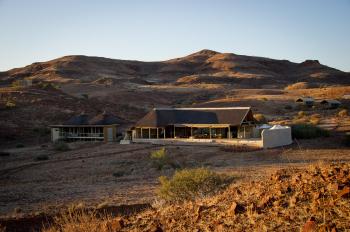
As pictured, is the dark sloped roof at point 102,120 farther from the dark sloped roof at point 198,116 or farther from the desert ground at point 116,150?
the dark sloped roof at point 198,116

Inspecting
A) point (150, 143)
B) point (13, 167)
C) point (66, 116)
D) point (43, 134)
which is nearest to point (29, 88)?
point (66, 116)

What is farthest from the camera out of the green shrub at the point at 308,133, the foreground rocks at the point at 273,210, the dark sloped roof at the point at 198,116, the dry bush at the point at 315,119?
the dry bush at the point at 315,119

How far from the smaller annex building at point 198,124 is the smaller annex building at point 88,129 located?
2833 mm

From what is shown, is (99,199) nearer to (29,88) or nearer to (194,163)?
(194,163)

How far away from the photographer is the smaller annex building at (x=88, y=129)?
4081 centimetres

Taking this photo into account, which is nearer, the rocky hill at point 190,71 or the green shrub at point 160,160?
the green shrub at point 160,160

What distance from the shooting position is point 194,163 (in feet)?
86.4

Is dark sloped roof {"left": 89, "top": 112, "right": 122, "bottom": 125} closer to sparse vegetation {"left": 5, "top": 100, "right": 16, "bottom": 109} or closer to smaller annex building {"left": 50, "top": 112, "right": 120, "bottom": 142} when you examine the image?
smaller annex building {"left": 50, "top": 112, "right": 120, "bottom": 142}

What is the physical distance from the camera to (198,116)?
37.9m

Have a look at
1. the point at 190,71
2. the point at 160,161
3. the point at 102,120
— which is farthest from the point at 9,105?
the point at 190,71

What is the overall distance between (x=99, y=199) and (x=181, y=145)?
18.5 meters

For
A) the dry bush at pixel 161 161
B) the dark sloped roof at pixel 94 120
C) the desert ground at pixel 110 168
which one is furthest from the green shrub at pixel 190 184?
the dark sloped roof at pixel 94 120

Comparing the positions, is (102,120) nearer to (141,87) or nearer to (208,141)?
(208,141)

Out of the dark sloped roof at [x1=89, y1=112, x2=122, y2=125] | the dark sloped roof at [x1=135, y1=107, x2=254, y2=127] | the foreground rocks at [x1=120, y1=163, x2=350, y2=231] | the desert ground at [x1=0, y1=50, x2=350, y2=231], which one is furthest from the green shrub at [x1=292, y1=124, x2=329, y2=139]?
the foreground rocks at [x1=120, y1=163, x2=350, y2=231]
